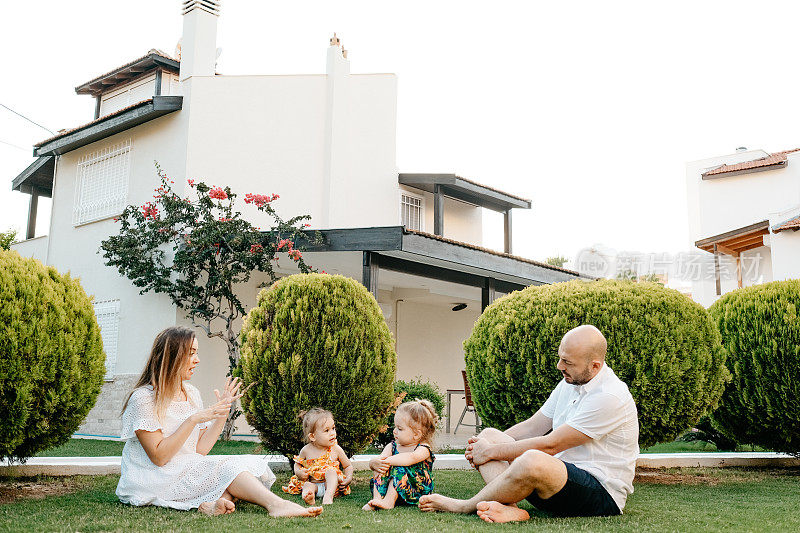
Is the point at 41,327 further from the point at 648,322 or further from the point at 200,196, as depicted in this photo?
the point at 200,196

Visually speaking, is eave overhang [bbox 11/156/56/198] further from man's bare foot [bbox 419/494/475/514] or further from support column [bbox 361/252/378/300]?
man's bare foot [bbox 419/494/475/514]

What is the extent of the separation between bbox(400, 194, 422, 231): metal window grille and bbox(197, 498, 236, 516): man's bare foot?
505 inches

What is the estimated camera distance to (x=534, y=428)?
199 inches

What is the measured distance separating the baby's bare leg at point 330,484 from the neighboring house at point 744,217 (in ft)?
72.3

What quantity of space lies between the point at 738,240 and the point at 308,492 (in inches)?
1005

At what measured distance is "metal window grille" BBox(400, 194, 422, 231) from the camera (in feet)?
56.9

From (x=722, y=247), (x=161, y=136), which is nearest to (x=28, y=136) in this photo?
(x=161, y=136)

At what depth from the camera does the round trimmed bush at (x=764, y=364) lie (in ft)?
24.4

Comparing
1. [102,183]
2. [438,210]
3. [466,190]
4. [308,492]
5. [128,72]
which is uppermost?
[128,72]

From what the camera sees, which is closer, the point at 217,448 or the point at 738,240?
the point at 217,448

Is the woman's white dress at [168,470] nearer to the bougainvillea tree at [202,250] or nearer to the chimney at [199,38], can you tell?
the bougainvillea tree at [202,250]

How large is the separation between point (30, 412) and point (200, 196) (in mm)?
7908

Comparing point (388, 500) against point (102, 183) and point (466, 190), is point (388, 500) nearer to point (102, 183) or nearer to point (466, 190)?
point (102, 183)

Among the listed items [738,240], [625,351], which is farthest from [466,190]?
[738,240]
